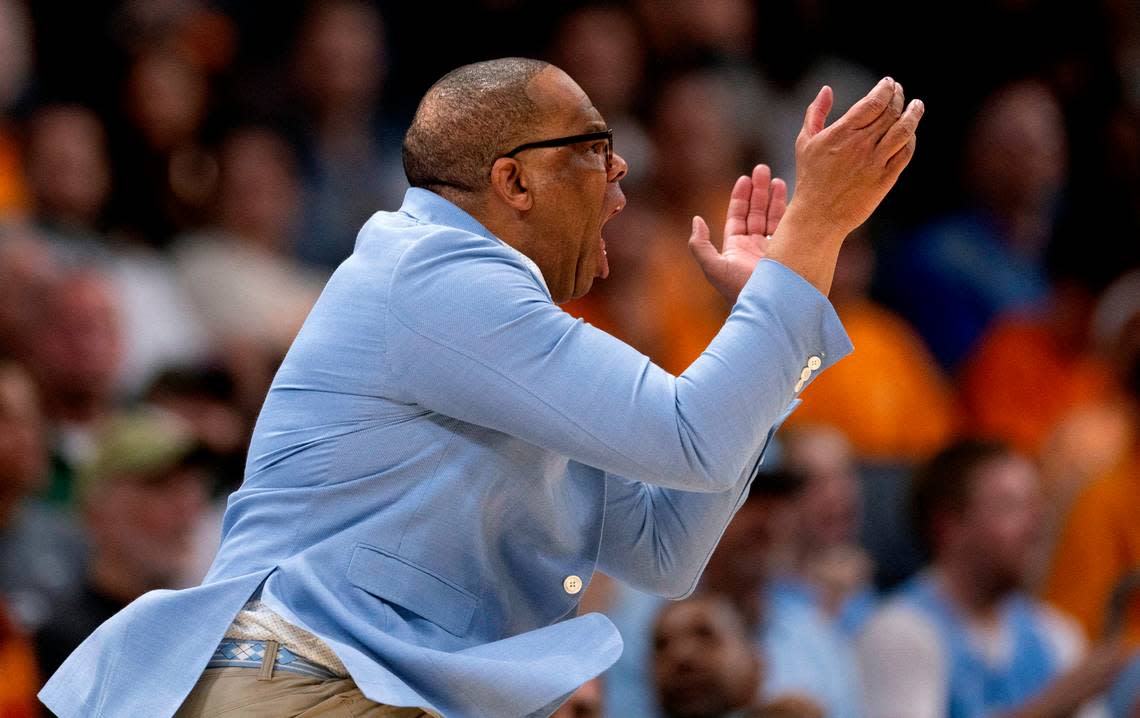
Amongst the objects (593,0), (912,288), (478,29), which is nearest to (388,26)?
(478,29)

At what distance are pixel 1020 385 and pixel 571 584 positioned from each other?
14.7ft

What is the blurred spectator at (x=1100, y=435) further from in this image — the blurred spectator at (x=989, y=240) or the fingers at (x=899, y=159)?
the fingers at (x=899, y=159)

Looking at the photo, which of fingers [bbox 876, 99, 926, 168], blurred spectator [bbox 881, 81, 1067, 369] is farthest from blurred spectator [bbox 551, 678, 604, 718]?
blurred spectator [bbox 881, 81, 1067, 369]

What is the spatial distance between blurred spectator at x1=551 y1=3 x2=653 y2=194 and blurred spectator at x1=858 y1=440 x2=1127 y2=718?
7.16ft

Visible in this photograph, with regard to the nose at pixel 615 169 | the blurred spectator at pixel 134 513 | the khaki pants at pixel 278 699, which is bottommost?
the blurred spectator at pixel 134 513

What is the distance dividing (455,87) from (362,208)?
4258 mm

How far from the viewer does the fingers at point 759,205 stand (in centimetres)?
260

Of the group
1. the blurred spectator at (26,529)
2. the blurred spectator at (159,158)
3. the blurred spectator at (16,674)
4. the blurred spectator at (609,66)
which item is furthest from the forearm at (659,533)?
the blurred spectator at (609,66)

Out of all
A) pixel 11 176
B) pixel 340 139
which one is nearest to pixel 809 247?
pixel 11 176

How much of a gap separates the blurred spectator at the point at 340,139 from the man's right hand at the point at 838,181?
4275 mm

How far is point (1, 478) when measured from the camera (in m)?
4.48

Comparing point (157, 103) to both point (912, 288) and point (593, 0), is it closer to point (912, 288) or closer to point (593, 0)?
point (593, 0)

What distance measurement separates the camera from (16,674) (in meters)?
4.07

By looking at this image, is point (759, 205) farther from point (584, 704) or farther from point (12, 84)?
point (12, 84)
